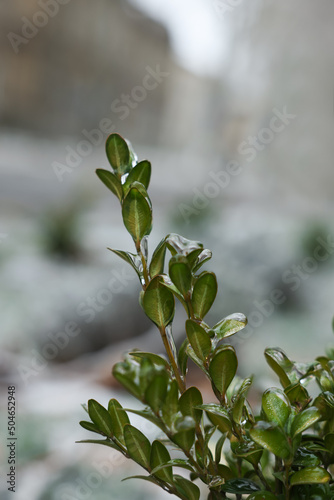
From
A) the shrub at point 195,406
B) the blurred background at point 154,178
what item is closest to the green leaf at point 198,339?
the shrub at point 195,406

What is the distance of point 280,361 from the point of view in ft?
0.52

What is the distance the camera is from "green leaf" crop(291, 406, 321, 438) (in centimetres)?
12

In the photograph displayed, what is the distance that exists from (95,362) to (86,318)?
0.13m

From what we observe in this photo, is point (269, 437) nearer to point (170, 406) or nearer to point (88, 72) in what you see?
point (170, 406)

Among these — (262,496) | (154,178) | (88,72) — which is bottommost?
(262,496)

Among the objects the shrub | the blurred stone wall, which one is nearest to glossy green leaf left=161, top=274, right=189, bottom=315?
the shrub

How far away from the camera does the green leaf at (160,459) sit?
0.14 meters

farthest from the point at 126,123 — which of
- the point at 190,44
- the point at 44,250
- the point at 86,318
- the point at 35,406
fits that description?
the point at 35,406

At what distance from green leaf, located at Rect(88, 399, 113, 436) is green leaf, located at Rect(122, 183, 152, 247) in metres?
0.05

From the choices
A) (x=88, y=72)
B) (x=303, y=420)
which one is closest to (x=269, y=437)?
(x=303, y=420)

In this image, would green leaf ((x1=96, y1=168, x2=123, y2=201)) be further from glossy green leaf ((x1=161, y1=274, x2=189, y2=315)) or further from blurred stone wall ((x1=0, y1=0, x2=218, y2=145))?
blurred stone wall ((x1=0, y1=0, x2=218, y2=145))

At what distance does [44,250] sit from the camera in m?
1.47

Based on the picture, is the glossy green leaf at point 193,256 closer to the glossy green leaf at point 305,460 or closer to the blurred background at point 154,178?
the glossy green leaf at point 305,460

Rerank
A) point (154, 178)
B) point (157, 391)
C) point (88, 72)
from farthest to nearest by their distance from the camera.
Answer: point (154, 178) → point (88, 72) → point (157, 391)
